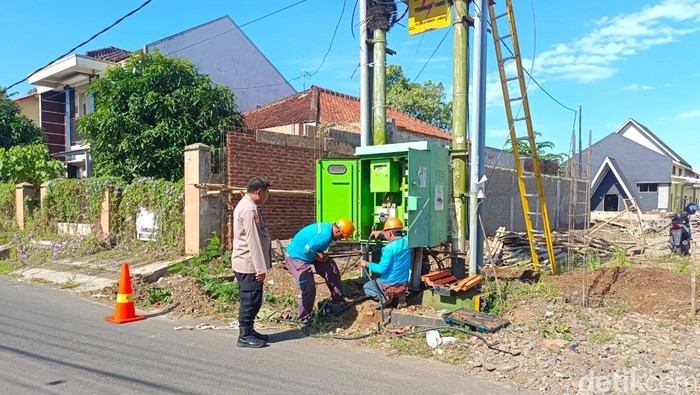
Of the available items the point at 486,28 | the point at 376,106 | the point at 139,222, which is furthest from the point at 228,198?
the point at 486,28

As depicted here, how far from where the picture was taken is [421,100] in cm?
3198

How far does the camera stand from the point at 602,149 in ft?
118

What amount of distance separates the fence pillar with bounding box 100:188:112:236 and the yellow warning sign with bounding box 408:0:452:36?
8.67m

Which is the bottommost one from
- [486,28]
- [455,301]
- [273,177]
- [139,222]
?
[455,301]

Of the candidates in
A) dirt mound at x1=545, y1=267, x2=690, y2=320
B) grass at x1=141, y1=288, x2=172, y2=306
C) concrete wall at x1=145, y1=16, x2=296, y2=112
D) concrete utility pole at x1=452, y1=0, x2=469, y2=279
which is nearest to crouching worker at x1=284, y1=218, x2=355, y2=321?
concrete utility pole at x1=452, y1=0, x2=469, y2=279

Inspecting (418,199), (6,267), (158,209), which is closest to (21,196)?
(6,267)

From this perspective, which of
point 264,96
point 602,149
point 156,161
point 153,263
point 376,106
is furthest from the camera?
point 602,149

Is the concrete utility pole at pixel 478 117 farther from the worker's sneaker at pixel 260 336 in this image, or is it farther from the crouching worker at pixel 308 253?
the worker's sneaker at pixel 260 336

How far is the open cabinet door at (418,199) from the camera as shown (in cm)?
655

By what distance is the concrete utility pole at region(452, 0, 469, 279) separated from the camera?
23.4ft

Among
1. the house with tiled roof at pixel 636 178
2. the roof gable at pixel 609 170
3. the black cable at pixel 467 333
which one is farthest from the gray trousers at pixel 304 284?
the house with tiled roof at pixel 636 178

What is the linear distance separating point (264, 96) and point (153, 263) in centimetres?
1538

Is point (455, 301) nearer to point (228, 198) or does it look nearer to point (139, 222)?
point (228, 198)

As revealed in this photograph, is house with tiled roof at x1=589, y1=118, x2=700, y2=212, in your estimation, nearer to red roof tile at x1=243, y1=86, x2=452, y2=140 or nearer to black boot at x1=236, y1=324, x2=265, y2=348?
red roof tile at x1=243, y1=86, x2=452, y2=140
